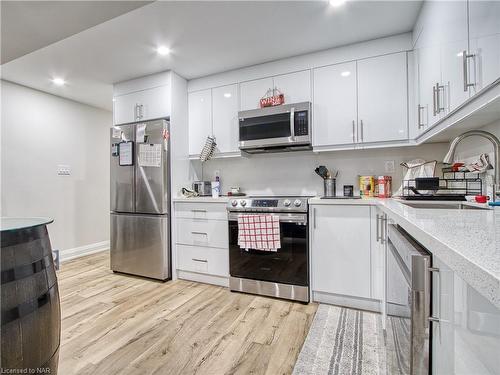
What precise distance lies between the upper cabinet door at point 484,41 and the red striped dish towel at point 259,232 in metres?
1.48

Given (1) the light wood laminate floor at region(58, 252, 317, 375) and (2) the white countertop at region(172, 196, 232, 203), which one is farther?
(2) the white countertop at region(172, 196, 232, 203)

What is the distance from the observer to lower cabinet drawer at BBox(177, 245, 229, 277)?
96.5 inches

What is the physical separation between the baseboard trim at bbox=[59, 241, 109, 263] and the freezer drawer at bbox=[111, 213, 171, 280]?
1.01 m

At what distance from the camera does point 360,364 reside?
1.37 m

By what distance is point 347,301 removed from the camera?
2.04m

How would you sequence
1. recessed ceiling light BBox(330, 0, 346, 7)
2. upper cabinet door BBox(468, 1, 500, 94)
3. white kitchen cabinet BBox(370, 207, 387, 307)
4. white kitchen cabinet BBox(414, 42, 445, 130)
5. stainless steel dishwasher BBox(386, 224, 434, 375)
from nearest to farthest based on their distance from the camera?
stainless steel dishwasher BBox(386, 224, 434, 375) → upper cabinet door BBox(468, 1, 500, 94) → white kitchen cabinet BBox(414, 42, 445, 130) → recessed ceiling light BBox(330, 0, 346, 7) → white kitchen cabinet BBox(370, 207, 387, 307)

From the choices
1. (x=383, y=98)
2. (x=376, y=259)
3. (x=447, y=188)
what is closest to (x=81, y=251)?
(x=376, y=259)

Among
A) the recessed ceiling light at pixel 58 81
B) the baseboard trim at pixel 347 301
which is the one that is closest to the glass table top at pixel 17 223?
the baseboard trim at pixel 347 301

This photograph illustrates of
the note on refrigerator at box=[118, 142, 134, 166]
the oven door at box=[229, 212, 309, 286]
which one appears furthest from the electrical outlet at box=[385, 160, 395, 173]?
the note on refrigerator at box=[118, 142, 134, 166]

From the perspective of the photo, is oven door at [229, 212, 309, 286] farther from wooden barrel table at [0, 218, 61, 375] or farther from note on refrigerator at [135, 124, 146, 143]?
wooden barrel table at [0, 218, 61, 375]

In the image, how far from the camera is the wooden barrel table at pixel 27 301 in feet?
2.59

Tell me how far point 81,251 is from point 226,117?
284cm

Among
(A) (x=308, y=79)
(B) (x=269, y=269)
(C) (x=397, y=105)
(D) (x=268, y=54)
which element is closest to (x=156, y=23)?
(D) (x=268, y=54)

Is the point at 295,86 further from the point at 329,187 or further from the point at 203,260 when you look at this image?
the point at 203,260
